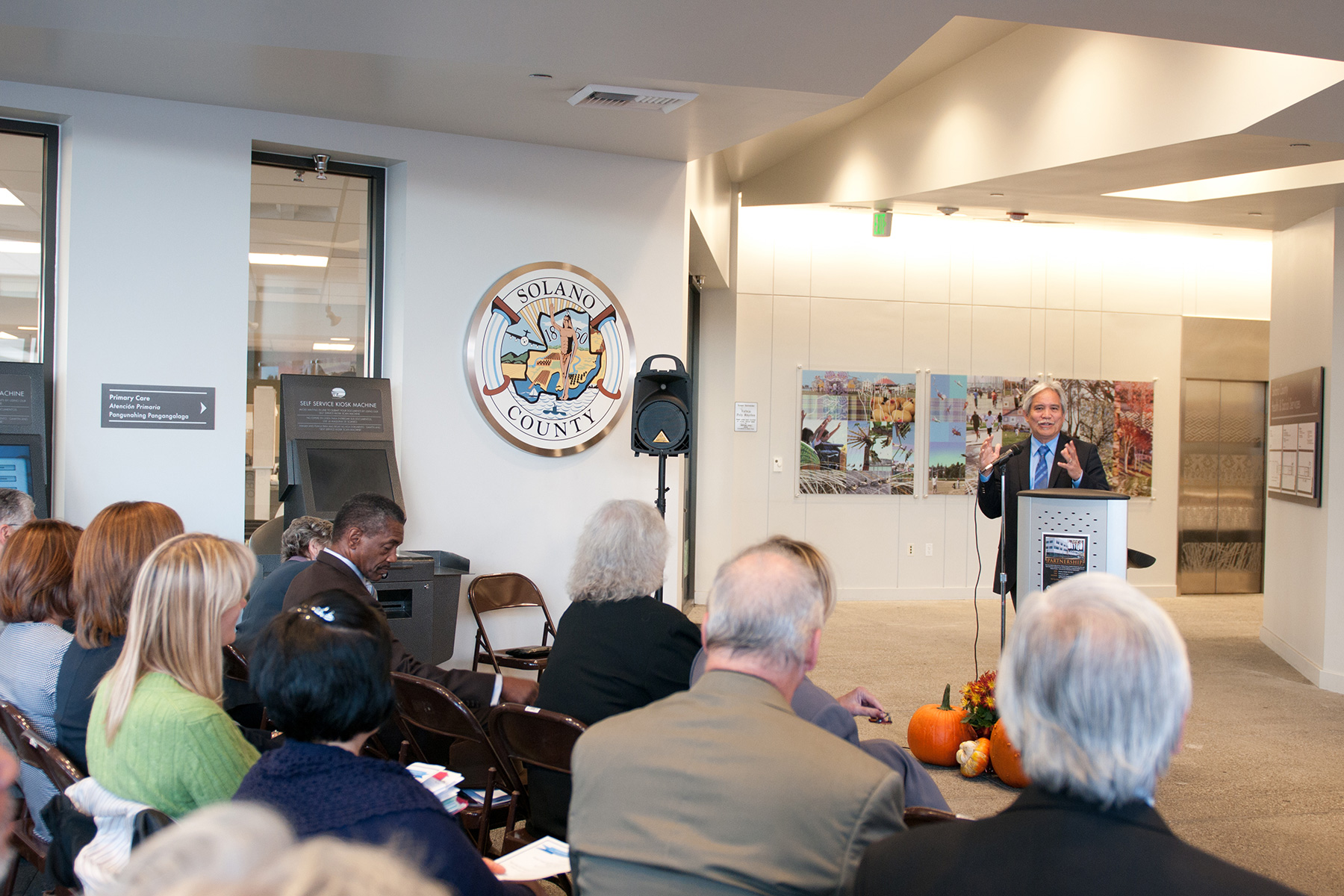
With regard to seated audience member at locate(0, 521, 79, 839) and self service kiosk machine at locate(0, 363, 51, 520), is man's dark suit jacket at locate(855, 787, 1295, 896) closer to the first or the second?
seated audience member at locate(0, 521, 79, 839)

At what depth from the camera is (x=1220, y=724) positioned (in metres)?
5.67

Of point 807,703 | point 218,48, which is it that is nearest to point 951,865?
point 807,703

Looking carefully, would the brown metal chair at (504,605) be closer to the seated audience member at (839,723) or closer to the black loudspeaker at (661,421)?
the black loudspeaker at (661,421)

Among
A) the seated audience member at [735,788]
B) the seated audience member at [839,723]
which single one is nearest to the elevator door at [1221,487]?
the seated audience member at [839,723]

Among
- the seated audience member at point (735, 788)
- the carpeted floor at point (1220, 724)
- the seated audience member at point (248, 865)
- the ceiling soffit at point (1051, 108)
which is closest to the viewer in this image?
the seated audience member at point (248, 865)

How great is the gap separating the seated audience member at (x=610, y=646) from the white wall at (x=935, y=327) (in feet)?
21.2

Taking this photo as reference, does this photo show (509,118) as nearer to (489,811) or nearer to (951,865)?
(489,811)

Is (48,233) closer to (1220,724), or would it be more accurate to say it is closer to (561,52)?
(561,52)

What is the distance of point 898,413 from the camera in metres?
9.76

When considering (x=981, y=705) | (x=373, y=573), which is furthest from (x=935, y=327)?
(x=373, y=573)

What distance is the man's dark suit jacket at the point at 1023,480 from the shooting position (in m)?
4.82

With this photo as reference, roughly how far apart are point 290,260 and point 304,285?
0.15 metres

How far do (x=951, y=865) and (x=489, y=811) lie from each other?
6.22 feet

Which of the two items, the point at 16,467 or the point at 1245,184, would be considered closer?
the point at 16,467
